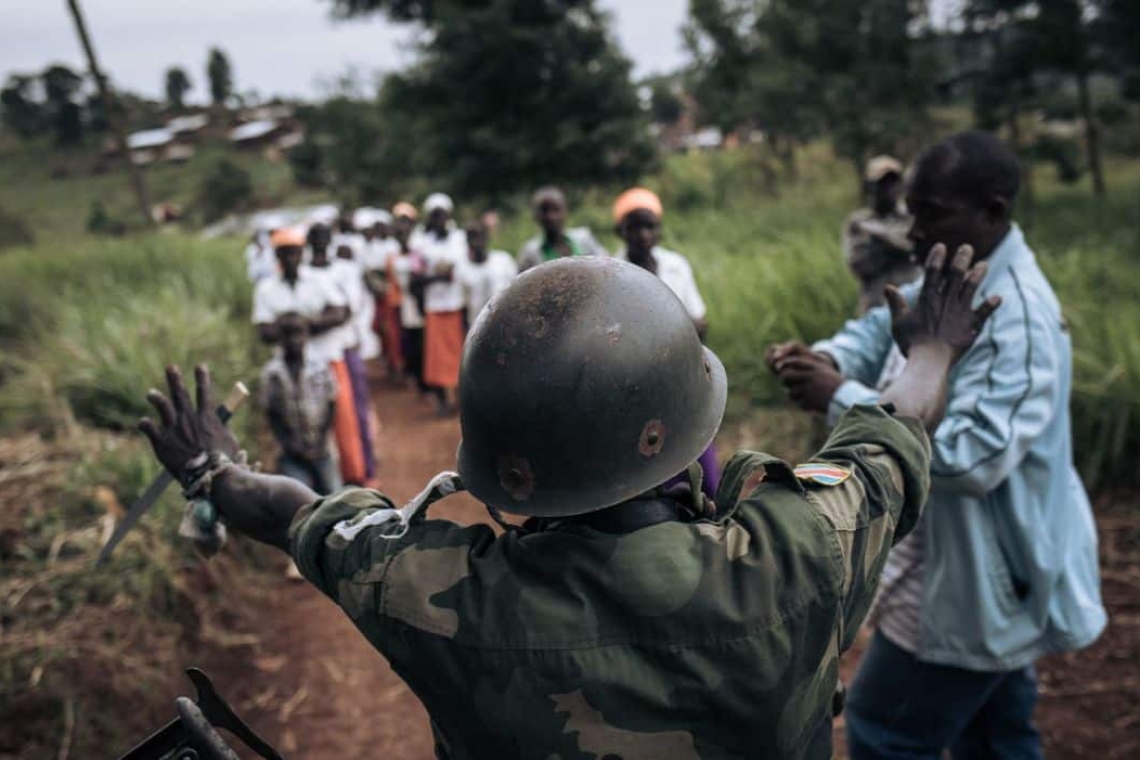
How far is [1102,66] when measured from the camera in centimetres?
1087

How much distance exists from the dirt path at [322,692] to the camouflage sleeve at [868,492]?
2.54 metres

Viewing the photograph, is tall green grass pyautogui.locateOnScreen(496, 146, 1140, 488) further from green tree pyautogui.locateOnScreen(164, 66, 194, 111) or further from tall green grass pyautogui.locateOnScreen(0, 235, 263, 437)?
green tree pyautogui.locateOnScreen(164, 66, 194, 111)

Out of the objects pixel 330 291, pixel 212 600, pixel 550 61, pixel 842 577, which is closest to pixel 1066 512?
pixel 842 577

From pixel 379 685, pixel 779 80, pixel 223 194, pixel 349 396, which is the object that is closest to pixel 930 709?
pixel 379 685

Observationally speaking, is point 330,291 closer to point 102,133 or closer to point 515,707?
point 515,707

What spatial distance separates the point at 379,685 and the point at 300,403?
141cm

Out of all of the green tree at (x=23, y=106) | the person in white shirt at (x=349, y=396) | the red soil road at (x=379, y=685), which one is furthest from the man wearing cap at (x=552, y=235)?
the green tree at (x=23, y=106)

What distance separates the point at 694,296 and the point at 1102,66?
1002cm

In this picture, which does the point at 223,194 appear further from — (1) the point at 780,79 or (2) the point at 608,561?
(2) the point at 608,561

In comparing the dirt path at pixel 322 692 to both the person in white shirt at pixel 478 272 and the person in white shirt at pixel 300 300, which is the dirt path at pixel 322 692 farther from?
the person in white shirt at pixel 478 272

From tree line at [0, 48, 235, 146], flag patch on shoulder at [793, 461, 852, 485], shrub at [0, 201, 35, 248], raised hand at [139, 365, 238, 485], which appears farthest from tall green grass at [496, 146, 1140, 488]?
tree line at [0, 48, 235, 146]

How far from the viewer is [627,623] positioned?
3.27 feet

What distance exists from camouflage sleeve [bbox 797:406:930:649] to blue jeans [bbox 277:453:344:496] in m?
3.48

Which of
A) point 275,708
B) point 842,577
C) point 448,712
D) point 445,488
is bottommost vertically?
point 275,708
